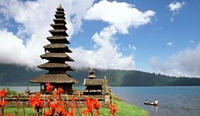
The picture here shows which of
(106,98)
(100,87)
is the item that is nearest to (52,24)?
(100,87)

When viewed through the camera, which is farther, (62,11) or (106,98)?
(62,11)

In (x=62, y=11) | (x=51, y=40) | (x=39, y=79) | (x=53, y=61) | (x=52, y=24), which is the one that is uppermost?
(x=62, y=11)

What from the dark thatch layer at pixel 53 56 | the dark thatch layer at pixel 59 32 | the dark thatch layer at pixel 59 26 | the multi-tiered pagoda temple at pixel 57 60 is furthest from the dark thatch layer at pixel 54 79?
the dark thatch layer at pixel 59 26

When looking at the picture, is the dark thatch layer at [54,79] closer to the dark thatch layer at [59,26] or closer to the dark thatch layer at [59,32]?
the dark thatch layer at [59,32]

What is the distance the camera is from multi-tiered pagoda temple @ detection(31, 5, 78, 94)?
1617 inches

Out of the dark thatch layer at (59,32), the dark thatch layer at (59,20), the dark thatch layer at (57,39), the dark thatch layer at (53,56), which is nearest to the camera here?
the dark thatch layer at (53,56)

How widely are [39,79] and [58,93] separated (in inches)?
1323

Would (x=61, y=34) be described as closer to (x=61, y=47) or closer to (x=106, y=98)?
(x=61, y=47)

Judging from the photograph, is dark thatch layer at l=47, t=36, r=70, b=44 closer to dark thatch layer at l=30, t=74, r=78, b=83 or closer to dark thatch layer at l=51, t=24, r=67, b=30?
dark thatch layer at l=51, t=24, r=67, b=30

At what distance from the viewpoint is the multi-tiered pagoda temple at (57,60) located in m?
41.1

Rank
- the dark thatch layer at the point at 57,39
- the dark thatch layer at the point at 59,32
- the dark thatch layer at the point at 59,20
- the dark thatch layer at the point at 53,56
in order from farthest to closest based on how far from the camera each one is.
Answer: the dark thatch layer at the point at 59,20
the dark thatch layer at the point at 59,32
the dark thatch layer at the point at 57,39
the dark thatch layer at the point at 53,56

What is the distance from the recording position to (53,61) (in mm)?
43594

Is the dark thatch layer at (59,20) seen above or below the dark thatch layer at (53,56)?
above

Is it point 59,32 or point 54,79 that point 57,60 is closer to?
point 54,79
